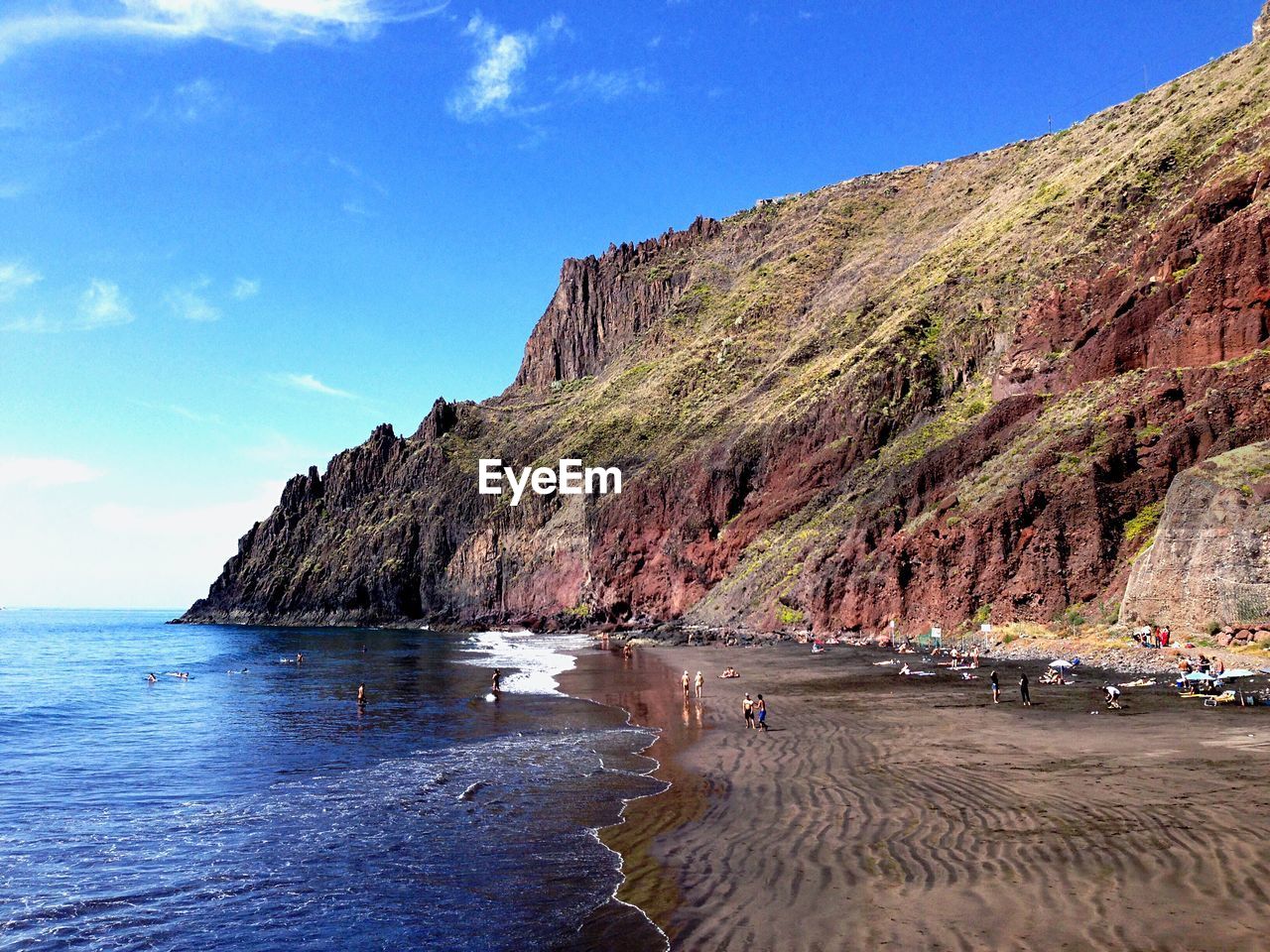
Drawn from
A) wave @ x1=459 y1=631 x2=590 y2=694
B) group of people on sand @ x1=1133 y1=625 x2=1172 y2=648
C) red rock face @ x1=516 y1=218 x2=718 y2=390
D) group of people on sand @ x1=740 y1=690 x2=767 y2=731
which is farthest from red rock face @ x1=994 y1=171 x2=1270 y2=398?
red rock face @ x1=516 y1=218 x2=718 y2=390

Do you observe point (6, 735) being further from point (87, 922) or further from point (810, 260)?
point (810, 260)

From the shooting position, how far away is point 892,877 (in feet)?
38.2

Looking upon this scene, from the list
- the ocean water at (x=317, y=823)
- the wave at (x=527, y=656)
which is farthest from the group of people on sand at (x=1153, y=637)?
the wave at (x=527, y=656)

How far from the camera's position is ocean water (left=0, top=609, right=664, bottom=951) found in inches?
463

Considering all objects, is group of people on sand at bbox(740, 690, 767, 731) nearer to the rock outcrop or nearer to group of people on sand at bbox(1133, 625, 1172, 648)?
group of people on sand at bbox(1133, 625, 1172, 648)

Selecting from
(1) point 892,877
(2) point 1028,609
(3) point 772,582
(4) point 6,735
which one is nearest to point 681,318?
(3) point 772,582

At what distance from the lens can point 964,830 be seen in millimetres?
13555

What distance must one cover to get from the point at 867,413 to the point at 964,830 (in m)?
63.0

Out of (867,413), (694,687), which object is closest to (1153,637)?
(694,687)

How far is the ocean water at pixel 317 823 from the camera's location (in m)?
11.8

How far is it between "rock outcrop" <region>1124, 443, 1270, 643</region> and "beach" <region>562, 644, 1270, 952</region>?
7.58 m

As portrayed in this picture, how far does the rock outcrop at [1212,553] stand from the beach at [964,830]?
758cm

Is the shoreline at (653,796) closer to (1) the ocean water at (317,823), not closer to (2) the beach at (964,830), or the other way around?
(2) the beach at (964,830)

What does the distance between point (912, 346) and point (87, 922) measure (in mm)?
74884
